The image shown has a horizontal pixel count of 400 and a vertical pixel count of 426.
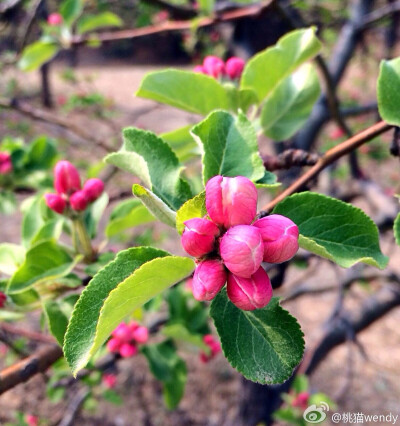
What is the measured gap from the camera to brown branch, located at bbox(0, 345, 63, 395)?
25.8 inches

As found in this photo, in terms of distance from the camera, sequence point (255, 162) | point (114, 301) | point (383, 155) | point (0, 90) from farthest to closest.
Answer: point (0, 90)
point (383, 155)
point (255, 162)
point (114, 301)

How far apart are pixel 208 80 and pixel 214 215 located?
33 centimetres

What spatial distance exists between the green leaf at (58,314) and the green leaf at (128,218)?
5.8 inches

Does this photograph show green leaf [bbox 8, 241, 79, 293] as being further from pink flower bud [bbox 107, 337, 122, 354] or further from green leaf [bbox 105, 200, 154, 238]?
pink flower bud [bbox 107, 337, 122, 354]

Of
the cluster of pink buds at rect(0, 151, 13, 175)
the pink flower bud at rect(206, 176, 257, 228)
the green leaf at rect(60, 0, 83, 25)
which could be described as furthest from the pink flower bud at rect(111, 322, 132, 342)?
the green leaf at rect(60, 0, 83, 25)

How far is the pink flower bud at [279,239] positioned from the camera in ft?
1.38

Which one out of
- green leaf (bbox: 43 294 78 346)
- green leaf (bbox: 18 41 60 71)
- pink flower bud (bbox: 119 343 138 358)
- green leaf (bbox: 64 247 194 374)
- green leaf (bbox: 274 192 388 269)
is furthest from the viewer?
green leaf (bbox: 18 41 60 71)

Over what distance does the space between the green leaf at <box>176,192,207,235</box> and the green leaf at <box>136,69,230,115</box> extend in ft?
0.96

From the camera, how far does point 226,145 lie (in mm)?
570

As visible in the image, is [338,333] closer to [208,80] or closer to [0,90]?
[208,80]

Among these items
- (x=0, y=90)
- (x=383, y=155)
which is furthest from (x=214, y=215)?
(x=0, y=90)

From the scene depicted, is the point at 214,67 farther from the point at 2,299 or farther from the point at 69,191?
the point at 2,299

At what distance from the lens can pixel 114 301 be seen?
1.31ft

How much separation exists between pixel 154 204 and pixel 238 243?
0.11m
